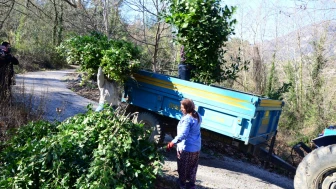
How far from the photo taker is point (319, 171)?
4289 millimetres

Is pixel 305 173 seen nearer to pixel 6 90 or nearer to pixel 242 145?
pixel 242 145

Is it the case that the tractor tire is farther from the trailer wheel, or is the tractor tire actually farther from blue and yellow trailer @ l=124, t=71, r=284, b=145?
the trailer wheel

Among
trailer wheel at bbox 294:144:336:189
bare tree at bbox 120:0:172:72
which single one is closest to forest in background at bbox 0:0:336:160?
bare tree at bbox 120:0:172:72

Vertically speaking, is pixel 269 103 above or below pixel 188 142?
above

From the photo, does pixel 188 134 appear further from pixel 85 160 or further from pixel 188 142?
pixel 85 160

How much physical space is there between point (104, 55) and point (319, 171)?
419 centimetres

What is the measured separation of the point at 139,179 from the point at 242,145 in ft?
9.00

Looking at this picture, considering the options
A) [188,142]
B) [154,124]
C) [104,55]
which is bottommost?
[154,124]

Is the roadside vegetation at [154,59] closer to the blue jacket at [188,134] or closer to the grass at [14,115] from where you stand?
the grass at [14,115]

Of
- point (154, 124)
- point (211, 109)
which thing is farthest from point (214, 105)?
point (154, 124)

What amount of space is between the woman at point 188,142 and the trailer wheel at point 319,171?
1.63m

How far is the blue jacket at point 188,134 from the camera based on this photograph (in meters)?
4.09

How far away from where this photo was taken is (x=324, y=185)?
430cm

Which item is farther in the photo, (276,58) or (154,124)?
(276,58)
